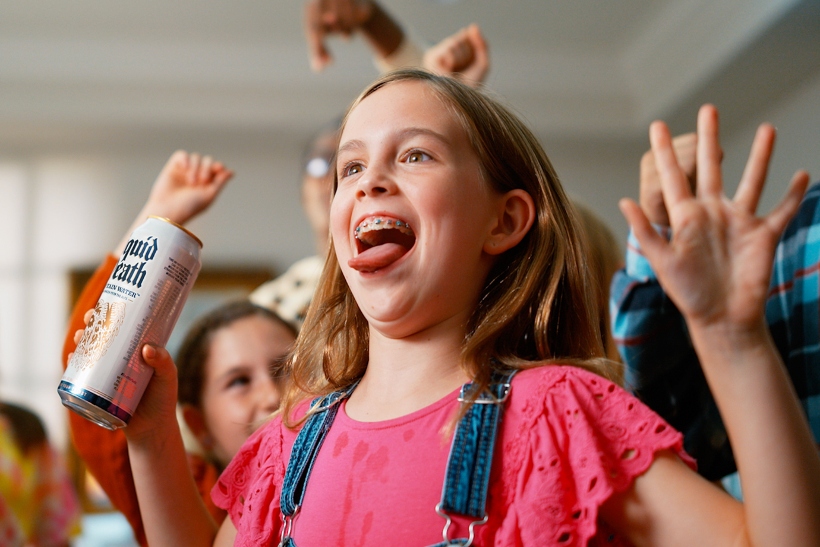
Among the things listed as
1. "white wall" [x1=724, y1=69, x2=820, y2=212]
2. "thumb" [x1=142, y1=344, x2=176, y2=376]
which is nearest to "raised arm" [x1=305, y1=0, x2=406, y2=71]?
"thumb" [x1=142, y1=344, x2=176, y2=376]

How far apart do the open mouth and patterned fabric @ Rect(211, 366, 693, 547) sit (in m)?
0.13

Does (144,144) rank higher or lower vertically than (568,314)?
higher

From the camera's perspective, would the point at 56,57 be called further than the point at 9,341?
No

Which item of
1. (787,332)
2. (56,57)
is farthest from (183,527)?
(56,57)

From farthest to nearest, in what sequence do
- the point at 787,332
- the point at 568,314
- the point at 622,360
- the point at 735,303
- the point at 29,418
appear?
the point at 29,418, the point at 622,360, the point at 787,332, the point at 568,314, the point at 735,303

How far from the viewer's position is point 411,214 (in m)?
0.73

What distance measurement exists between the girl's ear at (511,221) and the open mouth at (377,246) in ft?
0.27

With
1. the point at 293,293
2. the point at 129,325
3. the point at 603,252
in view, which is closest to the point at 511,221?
the point at 129,325

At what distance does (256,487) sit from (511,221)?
1.16 feet

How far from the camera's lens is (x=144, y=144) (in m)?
4.07

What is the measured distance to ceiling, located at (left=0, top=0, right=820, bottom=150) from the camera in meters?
3.44

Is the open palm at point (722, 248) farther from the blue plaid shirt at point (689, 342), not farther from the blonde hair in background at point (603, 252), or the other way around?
the blonde hair in background at point (603, 252)

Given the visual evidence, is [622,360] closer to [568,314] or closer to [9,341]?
[568,314]

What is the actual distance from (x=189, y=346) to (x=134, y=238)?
0.65 m
